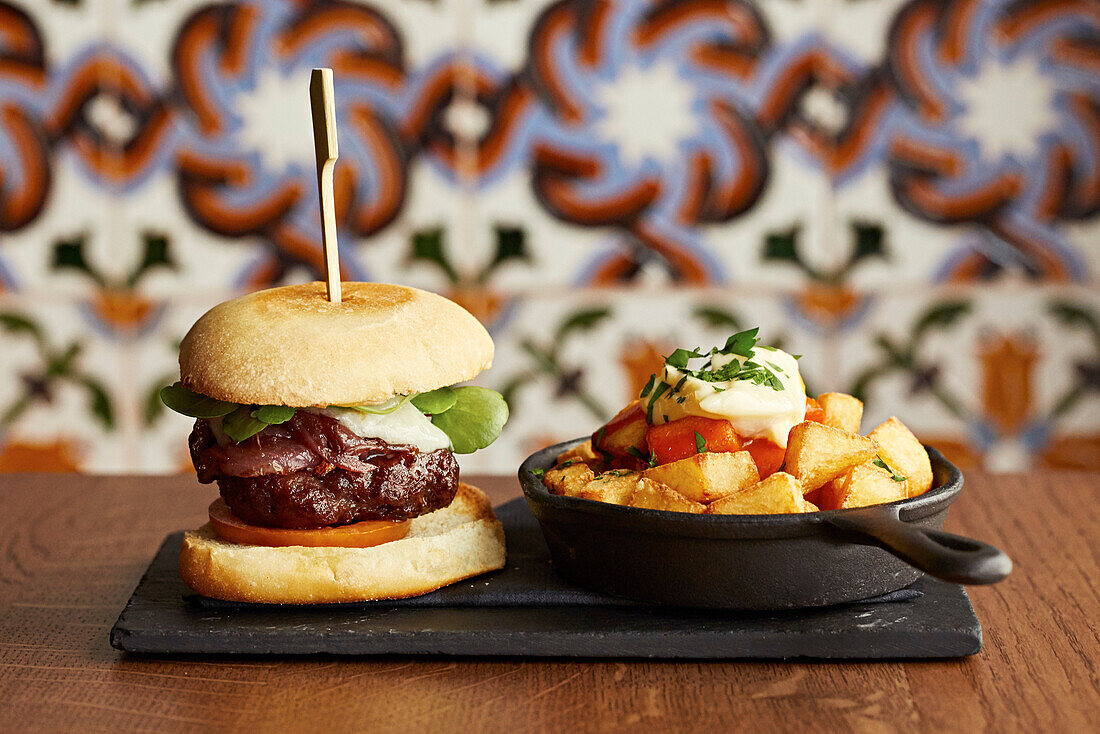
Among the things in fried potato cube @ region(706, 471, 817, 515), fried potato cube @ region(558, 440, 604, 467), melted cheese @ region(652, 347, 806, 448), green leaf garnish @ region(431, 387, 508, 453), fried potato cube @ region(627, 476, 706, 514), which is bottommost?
fried potato cube @ region(558, 440, 604, 467)

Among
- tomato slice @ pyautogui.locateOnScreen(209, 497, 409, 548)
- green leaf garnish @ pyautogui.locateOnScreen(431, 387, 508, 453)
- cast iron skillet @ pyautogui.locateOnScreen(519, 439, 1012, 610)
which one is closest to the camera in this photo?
cast iron skillet @ pyautogui.locateOnScreen(519, 439, 1012, 610)

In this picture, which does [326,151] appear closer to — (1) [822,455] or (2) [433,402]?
(2) [433,402]

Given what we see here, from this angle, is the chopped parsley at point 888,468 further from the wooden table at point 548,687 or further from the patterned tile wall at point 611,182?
the patterned tile wall at point 611,182

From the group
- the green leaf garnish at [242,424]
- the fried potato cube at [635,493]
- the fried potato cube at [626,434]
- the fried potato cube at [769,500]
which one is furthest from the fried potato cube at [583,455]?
the green leaf garnish at [242,424]

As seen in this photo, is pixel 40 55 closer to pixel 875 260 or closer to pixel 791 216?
pixel 791 216

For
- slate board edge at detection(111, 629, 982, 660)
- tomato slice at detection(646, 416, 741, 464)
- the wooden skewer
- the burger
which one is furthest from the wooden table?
the wooden skewer

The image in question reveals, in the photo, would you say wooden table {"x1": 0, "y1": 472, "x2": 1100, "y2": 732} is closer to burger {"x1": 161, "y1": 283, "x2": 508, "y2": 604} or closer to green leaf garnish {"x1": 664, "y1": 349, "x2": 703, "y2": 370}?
burger {"x1": 161, "y1": 283, "x2": 508, "y2": 604}
